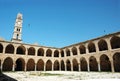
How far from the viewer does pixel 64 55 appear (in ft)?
111

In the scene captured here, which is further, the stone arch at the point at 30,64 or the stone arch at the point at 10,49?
the stone arch at the point at 30,64

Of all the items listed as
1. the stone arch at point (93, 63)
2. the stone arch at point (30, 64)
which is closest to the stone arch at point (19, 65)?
the stone arch at point (30, 64)

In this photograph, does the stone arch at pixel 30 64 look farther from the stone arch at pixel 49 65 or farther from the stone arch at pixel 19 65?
the stone arch at pixel 49 65

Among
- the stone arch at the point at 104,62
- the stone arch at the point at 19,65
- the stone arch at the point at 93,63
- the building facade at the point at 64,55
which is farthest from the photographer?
the stone arch at the point at 19,65

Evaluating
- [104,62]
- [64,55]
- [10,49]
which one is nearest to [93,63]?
[104,62]

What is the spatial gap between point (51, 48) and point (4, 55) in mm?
12421

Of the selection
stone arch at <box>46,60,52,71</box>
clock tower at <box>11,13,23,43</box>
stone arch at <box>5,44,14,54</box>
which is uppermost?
clock tower at <box>11,13,23,43</box>

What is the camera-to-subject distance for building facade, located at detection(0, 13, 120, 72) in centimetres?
2523

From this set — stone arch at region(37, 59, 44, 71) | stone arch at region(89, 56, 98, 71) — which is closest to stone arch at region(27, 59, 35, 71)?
stone arch at region(37, 59, 44, 71)

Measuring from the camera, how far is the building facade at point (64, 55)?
2523 centimetres

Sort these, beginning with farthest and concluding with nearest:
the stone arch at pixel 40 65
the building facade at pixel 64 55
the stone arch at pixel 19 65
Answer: the stone arch at pixel 40 65, the stone arch at pixel 19 65, the building facade at pixel 64 55

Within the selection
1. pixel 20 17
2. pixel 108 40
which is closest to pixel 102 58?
pixel 108 40

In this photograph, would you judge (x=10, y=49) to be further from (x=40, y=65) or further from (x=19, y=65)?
(x=40, y=65)

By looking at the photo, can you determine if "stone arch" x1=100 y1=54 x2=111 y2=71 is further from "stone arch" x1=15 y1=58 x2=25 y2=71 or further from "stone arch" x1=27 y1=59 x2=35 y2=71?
"stone arch" x1=15 y1=58 x2=25 y2=71
